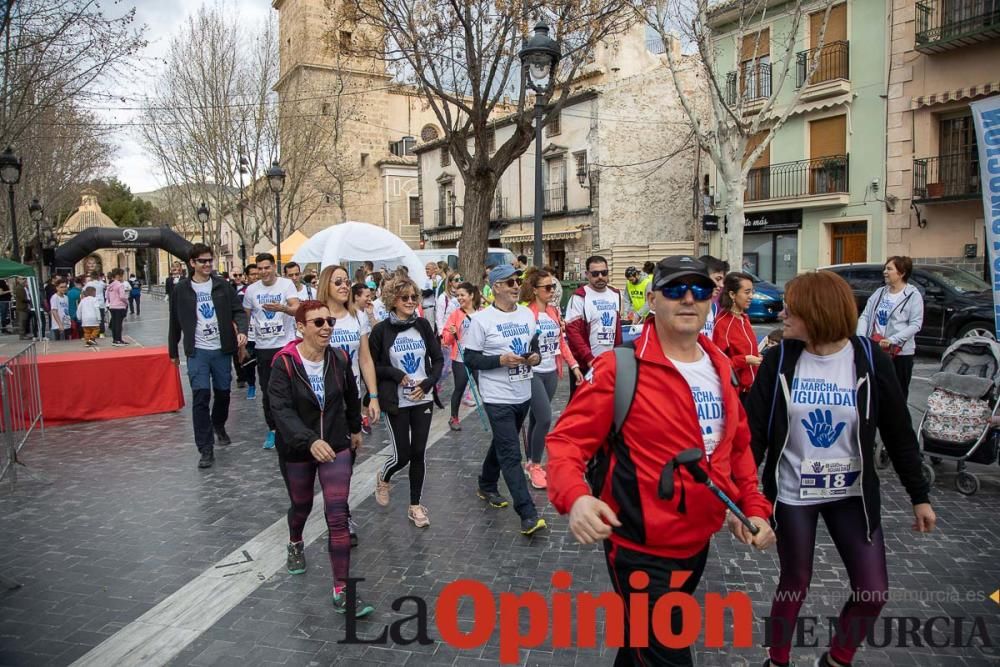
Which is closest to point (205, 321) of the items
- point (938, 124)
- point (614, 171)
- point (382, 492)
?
point (382, 492)

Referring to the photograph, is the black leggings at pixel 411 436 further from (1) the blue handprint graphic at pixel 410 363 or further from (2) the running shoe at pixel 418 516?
(1) the blue handprint graphic at pixel 410 363

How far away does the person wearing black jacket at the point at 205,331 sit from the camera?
6938 mm

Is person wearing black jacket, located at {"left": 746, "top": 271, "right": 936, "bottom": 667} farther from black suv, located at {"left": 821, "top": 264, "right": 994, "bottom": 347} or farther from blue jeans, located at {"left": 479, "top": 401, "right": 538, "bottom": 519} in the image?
black suv, located at {"left": 821, "top": 264, "right": 994, "bottom": 347}

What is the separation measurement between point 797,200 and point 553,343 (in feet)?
65.7

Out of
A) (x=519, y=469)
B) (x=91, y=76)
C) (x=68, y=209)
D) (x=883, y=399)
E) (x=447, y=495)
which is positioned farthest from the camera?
(x=68, y=209)

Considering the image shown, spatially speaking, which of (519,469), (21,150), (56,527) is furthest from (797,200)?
(21,150)

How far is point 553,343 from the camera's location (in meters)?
6.20

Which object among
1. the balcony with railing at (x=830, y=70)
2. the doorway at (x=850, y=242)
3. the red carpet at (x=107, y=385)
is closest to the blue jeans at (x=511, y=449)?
the red carpet at (x=107, y=385)

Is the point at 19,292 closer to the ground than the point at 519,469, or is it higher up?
higher up

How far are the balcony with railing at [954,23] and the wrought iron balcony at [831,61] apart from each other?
2.17 meters

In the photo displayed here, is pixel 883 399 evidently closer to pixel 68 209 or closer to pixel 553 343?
pixel 553 343

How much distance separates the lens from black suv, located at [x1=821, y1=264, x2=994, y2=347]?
12414mm

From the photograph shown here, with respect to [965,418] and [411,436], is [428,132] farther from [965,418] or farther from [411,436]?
[965,418]

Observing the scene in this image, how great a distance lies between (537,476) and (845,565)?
3.33 m
